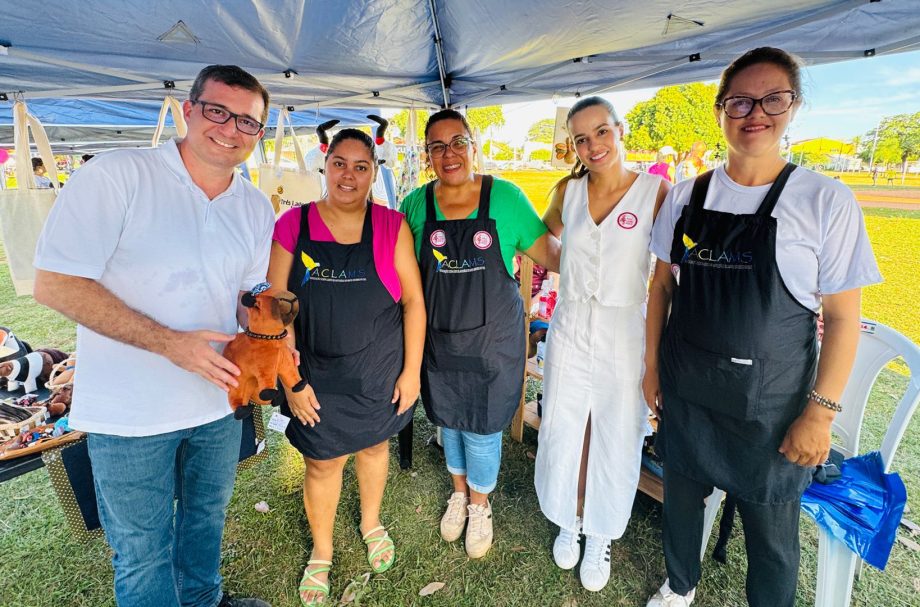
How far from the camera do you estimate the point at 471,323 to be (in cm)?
189

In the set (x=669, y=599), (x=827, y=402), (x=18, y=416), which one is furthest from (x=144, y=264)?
(x=669, y=599)

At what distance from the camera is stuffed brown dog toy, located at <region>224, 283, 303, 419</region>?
1296 mm

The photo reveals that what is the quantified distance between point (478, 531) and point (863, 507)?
1.59 metres

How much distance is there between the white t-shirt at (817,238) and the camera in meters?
1.22

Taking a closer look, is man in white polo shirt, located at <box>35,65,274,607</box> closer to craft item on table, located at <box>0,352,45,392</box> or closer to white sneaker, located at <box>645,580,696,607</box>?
craft item on table, located at <box>0,352,45,392</box>

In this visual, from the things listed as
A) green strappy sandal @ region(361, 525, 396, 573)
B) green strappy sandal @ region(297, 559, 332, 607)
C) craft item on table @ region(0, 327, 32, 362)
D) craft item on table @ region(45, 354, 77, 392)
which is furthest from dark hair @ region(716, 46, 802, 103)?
craft item on table @ region(0, 327, 32, 362)

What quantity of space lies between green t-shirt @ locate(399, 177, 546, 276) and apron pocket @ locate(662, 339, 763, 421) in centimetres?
76

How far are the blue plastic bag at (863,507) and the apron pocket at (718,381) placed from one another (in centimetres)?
62

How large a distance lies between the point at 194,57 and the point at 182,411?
184cm

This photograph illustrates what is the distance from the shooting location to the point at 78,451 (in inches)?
71.1

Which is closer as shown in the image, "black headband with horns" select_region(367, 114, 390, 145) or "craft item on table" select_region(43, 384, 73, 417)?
"craft item on table" select_region(43, 384, 73, 417)

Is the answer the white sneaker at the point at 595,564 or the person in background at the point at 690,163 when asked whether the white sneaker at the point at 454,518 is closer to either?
the white sneaker at the point at 595,564

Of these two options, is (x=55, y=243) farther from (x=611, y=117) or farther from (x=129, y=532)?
(x=611, y=117)

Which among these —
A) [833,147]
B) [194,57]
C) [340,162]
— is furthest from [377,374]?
[833,147]
